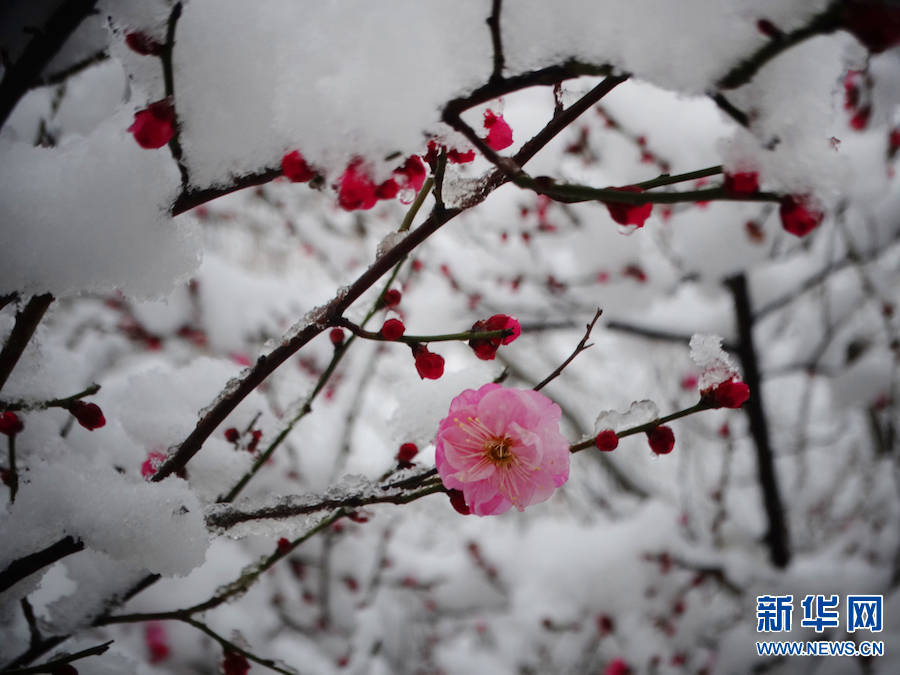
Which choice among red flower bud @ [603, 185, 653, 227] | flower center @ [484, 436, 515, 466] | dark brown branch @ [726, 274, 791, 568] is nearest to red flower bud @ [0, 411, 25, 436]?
flower center @ [484, 436, 515, 466]

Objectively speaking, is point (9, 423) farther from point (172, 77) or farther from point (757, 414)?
point (757, 414)

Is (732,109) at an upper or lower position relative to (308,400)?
upper

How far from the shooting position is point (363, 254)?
14.6 feet

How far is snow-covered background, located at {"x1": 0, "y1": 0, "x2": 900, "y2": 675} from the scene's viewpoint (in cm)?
65

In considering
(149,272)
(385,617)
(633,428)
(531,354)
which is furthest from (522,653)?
(149,272)

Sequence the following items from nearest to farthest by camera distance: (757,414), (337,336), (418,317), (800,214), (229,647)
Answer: (800,214), (229,647), (337,336), (757,414), (418,317)

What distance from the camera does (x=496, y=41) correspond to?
629 millimetres

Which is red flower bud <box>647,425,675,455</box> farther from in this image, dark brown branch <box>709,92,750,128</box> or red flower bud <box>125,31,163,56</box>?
red flower bud <box>125,31,163,56</box>

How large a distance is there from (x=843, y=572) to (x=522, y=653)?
7.05ft

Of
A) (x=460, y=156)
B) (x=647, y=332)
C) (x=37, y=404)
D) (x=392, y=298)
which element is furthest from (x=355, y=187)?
(x=647, y=332)

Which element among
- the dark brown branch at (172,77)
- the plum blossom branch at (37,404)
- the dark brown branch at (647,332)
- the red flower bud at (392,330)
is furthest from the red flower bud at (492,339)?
the dark brown branch at (647,332)

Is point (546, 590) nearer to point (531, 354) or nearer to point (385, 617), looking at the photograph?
point (385, 617)

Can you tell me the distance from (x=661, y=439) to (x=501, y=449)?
25 centimetres

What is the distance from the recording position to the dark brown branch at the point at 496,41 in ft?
2.02
